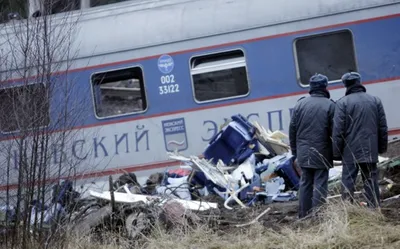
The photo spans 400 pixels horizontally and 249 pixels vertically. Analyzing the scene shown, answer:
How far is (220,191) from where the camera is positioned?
1269 centimetres

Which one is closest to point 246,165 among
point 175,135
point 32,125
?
point 175,135

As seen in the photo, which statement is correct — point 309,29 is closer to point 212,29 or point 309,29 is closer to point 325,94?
point 212,29

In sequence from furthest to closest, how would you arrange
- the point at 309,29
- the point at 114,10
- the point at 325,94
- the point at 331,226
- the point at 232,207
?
the point at 114,10, the point at 309,29, the point at 232,207, the point at 325,94, the point at 331,226

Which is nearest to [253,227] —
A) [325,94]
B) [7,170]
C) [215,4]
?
[325,94]

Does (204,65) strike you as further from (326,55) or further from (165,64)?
(326,55)

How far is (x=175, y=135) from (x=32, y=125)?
5275 mm

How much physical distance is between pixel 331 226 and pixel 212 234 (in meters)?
1.54

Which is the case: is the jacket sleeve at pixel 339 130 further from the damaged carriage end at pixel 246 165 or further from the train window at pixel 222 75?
the train window at pixel 222 75

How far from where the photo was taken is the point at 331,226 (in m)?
8.82

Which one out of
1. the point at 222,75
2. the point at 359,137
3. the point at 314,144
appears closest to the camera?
the point at 359,137

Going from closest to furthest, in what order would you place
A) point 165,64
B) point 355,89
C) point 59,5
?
point 355,89 → point 59,5 → point 165,64

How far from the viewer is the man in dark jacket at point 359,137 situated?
9828 mm

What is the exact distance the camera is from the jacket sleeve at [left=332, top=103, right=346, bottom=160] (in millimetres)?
9938

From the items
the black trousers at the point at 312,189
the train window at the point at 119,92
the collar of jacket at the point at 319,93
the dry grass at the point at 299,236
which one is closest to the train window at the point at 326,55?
the train window at the point at 119,92
